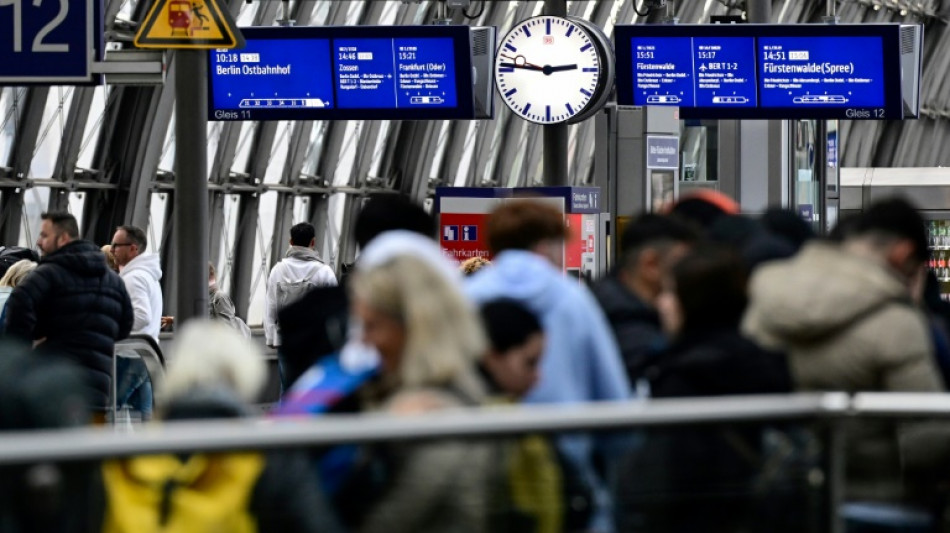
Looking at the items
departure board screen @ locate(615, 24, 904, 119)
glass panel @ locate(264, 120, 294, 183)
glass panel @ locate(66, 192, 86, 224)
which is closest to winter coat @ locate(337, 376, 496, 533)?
departure board screen @ locate(615, 24, 904, 119)

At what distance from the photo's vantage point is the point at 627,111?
16328 millimetres

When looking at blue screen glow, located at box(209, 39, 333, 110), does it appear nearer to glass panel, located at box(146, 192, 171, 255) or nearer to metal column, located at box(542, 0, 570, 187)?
metal column, located at box(542, 0, 570, 187)

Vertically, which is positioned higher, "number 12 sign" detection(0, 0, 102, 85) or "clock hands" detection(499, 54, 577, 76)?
"clock hands" detection(499, 54, 577, 76)

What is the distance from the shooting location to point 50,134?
21.5 m

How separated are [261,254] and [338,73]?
922 cm

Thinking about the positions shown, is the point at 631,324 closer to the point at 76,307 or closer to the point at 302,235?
the point at 76,307

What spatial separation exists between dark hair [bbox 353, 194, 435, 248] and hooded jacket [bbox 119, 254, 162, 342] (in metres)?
6.03

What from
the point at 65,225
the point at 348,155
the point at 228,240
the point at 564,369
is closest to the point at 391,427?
the point at 564,369

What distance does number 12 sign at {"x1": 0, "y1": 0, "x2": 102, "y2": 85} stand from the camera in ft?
31.7

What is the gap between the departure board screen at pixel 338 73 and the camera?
17.4 meters

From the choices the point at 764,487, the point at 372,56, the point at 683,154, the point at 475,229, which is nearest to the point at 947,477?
the point at 764,487

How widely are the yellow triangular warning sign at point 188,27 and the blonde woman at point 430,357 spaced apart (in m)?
5.00

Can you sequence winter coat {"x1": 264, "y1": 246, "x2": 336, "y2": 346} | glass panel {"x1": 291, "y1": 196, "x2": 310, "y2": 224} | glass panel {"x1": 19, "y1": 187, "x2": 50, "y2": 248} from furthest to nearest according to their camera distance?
glass panel {"x1": 291, "y1": 196, "x2": 310, "y2": 224}
glass panel {"x1": 19, "y1": 187, "x2": 50, "y2": 248}
winter coat {"x1": 264, "y1": 246, "x2": 336, "y2": 346}

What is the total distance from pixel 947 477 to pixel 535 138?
32.1 m
